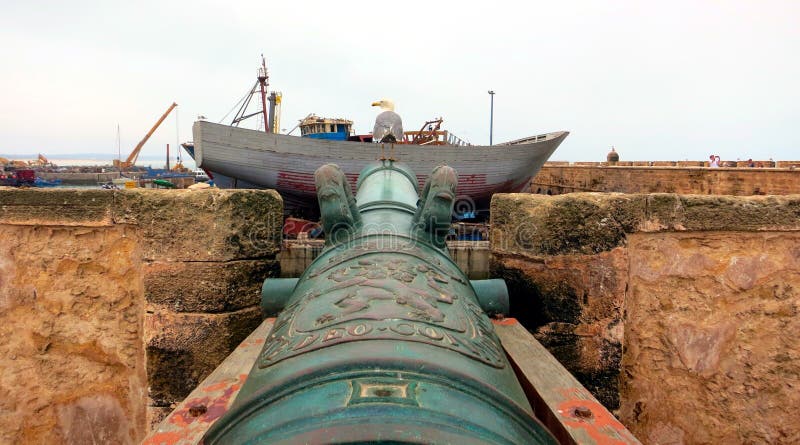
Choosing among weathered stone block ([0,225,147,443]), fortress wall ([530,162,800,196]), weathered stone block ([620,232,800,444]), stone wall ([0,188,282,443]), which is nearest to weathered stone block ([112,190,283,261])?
stone wall ([0,188,282,443])

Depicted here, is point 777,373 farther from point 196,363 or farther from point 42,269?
point 42,269

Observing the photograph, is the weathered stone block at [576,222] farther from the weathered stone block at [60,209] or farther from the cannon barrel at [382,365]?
the weathered stone block at [60,209]

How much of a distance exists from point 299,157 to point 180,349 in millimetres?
10427

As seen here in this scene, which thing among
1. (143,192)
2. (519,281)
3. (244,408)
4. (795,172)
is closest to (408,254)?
(244,408)

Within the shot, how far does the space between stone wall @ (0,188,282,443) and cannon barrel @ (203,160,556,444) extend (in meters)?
0.94

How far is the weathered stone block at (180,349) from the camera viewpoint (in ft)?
8.25

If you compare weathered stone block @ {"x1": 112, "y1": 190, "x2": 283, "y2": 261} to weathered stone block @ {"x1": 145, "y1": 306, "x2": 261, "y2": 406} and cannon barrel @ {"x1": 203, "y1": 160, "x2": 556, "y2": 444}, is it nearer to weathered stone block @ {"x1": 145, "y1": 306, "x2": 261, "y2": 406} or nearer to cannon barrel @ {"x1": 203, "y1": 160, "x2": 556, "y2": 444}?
weathered stone block @ {"x1": 145, "y1": 306, "x2": 261, "y2": 406}

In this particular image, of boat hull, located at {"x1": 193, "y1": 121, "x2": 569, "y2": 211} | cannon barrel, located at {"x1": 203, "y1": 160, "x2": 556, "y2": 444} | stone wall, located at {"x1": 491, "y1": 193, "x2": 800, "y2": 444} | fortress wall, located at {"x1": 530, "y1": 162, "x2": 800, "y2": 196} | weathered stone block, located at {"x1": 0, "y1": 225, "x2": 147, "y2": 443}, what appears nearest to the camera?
cannon barrel, located at {"x1": 203, "y1": 160, "x2": 556, "y2": 444}

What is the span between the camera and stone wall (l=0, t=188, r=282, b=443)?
2.52m

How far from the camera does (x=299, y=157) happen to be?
12594 millimetres

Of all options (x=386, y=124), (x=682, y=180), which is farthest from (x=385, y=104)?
(x=682, y=180)

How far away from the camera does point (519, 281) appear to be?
2.64 metres

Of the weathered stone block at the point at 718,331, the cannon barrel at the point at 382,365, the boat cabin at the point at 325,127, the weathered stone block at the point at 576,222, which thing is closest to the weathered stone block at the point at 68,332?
the cannon barrel at the point at 382,365

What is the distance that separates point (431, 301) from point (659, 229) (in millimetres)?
1613
